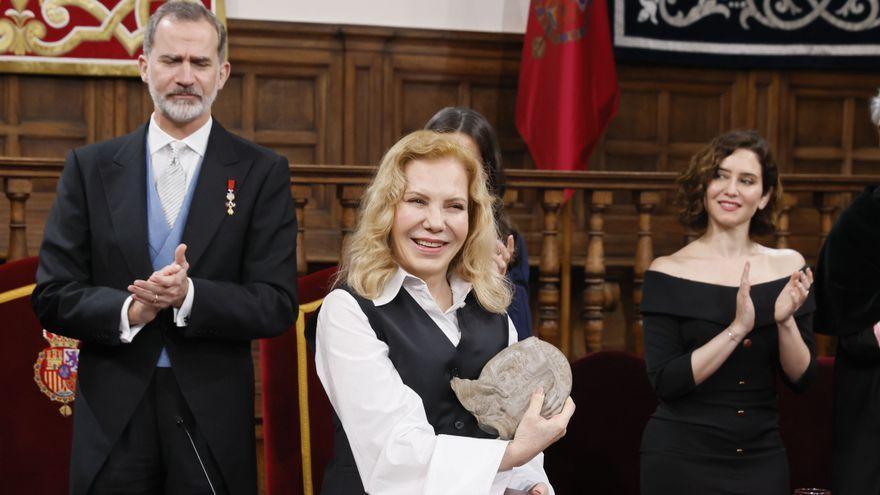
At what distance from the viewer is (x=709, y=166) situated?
3.18m

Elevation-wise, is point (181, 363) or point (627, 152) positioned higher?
point (627, 152)

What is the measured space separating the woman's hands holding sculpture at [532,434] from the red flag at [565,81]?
360 cm

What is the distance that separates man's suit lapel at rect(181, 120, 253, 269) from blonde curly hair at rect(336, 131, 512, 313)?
41 centimetres

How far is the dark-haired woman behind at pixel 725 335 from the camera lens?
9.66 ft

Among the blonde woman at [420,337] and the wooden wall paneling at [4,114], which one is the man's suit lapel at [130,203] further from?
the wooden wall paneling at [4,114]

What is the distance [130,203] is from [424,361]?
0.81 m

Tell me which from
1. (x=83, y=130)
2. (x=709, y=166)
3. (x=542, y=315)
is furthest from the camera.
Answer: (x=83, y=130)

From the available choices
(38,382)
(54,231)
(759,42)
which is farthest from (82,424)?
(759,42)

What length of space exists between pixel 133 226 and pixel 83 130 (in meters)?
3.34

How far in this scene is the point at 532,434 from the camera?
1.81 meters

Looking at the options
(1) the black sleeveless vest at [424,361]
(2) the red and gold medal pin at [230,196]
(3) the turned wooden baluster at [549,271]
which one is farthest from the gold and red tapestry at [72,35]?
(1) the black sleeveless vest at [424,361]

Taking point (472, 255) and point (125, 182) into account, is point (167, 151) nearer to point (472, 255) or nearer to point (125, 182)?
point (125, 182)

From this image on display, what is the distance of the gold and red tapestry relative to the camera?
17.2ft

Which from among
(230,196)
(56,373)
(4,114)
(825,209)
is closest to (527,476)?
(230,196)
